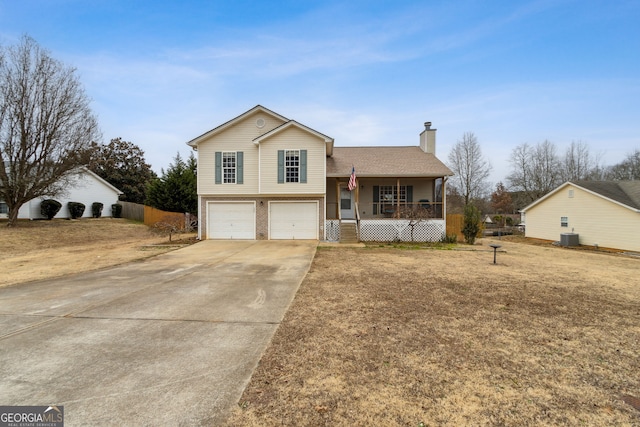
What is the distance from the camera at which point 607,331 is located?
448 centimetres

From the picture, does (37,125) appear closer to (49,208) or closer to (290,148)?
(49,208)

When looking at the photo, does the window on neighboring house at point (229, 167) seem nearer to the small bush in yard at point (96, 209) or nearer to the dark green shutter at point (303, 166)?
the dark green shutter at point (303, 166)

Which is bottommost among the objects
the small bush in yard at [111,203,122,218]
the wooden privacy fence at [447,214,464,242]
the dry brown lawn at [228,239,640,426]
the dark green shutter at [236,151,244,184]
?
the dry brown lawn at [228,239,640,426]

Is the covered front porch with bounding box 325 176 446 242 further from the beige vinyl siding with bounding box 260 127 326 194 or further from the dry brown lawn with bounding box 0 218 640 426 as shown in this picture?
the dry brown lawn with bounding box 0 218 640 426

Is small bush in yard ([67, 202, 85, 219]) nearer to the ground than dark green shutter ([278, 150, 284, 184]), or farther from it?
nearer to the ground

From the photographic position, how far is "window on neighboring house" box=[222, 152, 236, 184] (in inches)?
685

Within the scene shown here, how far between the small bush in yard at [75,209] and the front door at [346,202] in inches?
1028

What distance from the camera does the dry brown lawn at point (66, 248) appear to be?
957cm

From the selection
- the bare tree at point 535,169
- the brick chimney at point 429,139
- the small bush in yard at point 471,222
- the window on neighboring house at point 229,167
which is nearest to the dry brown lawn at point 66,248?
the window on neighboring house at point 229,167

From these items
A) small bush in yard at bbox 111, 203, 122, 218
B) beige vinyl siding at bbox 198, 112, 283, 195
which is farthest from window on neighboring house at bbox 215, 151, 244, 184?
small bush in yard at bbox 111, 203, 122, 218

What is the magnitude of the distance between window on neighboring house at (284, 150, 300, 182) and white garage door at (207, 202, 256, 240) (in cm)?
280

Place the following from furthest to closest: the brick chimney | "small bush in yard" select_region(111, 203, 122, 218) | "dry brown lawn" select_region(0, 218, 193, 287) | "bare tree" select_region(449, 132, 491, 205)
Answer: "bare tree" select_region(449, 132, 491, 205)
"small bush in yard" select_region(111, 203, 122, 218)
the brick chimney
"dry brown lawn" select_region(0, 218, 193, 287)

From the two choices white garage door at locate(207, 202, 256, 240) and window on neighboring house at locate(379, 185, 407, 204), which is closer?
white garage door at locate(207, 202, 256, 240)

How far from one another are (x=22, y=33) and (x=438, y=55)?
27101 mm
